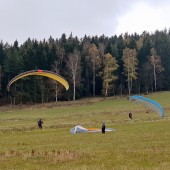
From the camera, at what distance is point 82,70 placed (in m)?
103

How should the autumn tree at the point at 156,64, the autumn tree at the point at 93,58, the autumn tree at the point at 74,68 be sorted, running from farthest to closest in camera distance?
the autumn tree at the point at 156,64
the autumn tree at the point at 93,58
the autumn tree at the point at 74,68

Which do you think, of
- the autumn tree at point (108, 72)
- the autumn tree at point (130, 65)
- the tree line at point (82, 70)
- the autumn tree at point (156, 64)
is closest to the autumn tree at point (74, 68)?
the tree line at point (82, 70)

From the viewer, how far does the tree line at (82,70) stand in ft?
303

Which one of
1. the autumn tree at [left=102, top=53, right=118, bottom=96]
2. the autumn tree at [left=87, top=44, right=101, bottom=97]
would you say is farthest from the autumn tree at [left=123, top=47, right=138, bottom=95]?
the autumn tree at [left=87, top=44, right=101, bottom=97]

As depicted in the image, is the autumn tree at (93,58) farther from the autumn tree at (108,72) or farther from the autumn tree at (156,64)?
the autumn tree at (156,64)

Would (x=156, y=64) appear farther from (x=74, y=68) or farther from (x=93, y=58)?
(x=74, y=68)

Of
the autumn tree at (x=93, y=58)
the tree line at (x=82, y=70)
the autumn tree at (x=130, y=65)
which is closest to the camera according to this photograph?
the tree line at (x=82, y=70)

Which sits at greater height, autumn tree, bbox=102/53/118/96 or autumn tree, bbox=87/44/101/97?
autumn tree, bbox=87/44/101/97

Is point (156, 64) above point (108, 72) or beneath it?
above

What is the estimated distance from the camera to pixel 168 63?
114m

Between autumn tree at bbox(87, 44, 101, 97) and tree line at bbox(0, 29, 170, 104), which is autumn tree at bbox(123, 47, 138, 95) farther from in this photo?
autumn tree at bbox(87, 44, 101, 97)

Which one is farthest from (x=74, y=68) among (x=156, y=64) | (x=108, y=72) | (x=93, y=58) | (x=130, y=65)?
(x=156, y=64)

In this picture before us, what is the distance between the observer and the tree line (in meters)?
92.3

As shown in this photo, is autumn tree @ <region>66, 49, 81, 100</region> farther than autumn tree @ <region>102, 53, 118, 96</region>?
No
